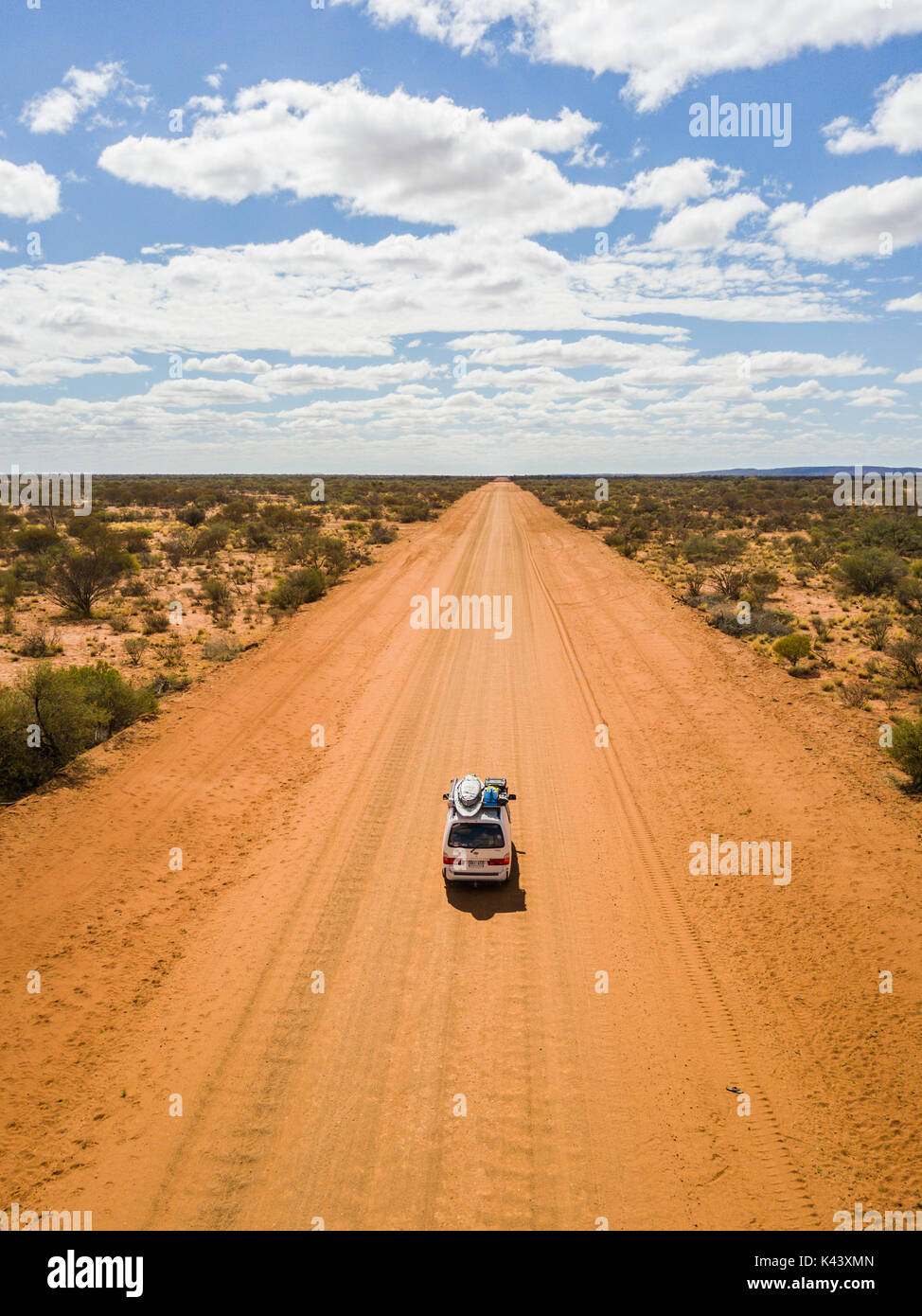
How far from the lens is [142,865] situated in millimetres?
10727

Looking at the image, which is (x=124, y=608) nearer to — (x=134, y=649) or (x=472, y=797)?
(x=134, y=649)

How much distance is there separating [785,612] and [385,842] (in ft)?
64.0

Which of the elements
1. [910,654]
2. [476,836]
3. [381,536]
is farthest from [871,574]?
[381,536]

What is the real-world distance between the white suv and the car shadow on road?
0.27 m

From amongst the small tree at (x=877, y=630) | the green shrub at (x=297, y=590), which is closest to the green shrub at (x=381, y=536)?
the green shrub at (x=297, y=590)

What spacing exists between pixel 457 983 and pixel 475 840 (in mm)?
2053

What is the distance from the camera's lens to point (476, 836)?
9.88 m

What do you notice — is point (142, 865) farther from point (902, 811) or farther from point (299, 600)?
point (299, 600)

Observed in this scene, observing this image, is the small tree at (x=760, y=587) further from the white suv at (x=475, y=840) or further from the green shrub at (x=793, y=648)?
the white suv at (x=475, y=840)

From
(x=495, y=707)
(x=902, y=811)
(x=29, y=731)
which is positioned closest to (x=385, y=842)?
(x=495, y=707)

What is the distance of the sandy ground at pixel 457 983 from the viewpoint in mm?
6125

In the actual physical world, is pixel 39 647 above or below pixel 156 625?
below

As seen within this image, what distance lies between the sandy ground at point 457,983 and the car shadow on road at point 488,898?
0.21ft

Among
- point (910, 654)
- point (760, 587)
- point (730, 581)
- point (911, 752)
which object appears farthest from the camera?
point (730, 581)
